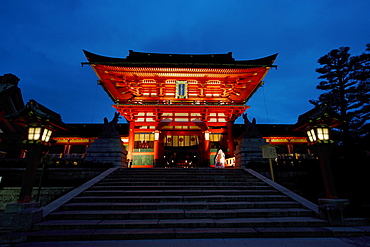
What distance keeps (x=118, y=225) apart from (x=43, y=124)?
4.15 meters

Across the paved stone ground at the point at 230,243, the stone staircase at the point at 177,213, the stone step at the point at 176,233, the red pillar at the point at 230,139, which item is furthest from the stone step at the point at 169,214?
the red pillar at the point at 230,139

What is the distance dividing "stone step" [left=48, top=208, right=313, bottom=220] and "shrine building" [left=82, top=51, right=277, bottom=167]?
30.3ft

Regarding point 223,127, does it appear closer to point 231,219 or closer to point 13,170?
point 231,219

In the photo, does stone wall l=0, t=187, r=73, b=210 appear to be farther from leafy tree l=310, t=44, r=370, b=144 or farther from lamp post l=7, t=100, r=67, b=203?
leafy tree l=310, t=44, r=370, b=144

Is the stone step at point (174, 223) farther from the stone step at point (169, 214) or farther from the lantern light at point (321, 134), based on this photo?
the lantern light at point (321, 134)

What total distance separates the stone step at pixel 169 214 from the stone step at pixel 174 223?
18cm

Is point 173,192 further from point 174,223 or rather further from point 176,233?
point 176,233

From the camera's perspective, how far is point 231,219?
4.76m

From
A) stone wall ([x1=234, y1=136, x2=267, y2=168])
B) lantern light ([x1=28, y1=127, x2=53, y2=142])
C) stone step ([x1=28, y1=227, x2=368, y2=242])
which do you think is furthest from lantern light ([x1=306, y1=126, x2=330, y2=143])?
lantern light ([x1=28, y1=127, x2=53, y2=142])

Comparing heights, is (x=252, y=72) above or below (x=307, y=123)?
above

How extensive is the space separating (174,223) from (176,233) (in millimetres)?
431

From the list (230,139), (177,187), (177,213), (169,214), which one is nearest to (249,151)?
(230,139)

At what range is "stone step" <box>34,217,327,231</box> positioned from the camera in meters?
4.28

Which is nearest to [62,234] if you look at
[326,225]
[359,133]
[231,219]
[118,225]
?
[118,225]
